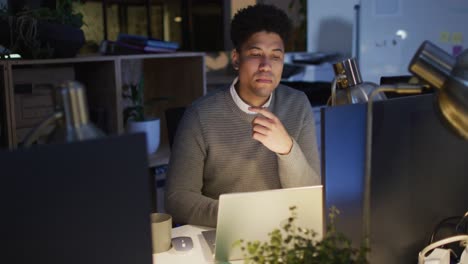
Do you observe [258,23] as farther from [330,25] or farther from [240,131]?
[330,25]

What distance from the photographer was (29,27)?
2256 mm

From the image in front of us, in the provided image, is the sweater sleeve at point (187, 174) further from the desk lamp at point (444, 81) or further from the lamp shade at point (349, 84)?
the desk lamp at point (444, 81)

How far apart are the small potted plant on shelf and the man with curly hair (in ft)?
2.92

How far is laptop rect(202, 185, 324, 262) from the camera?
3.98 feet

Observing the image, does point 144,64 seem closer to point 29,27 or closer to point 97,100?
point 97,100

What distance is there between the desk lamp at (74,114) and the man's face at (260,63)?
40.1 inches

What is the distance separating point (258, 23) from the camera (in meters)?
1.82

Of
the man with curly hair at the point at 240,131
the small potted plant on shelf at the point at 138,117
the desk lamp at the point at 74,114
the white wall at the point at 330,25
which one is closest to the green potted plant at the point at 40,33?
the small potted plant on shelf at the point at 138,117

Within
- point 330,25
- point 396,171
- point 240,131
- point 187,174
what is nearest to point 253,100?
point 240,131

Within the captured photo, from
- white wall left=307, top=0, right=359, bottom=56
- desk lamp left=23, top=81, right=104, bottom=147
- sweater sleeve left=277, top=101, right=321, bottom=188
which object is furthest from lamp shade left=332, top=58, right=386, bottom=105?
white wall left=307, top=0, right=359, bottom=56

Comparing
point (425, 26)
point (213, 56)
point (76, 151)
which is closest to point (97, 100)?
point (213, 56)

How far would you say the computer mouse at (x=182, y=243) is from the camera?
1406 mm

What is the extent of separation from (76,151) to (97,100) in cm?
202

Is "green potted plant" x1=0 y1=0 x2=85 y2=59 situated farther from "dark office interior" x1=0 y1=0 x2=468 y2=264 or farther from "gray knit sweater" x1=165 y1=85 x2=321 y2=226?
"gray knit sweater" x1=165 y1=85 x2=321 y2=226
